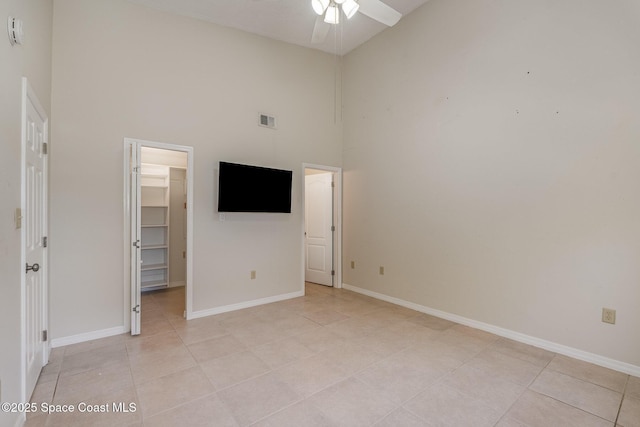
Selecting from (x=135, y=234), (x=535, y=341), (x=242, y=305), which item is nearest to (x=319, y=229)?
(x=242, y=305)

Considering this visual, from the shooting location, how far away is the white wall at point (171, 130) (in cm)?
301

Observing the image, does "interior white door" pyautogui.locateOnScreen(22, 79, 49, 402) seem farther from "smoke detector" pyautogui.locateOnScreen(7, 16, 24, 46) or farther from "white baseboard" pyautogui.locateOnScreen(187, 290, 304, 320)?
"white baseboard" pyautogui.locateOnScreen(187, 290, 304, 320)

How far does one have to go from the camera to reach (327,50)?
4938mm

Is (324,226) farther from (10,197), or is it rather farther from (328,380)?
(10,197)

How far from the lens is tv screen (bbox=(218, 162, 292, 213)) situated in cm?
379

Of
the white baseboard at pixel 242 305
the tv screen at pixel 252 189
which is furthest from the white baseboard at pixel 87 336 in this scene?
the tv screen at pixel 252 189

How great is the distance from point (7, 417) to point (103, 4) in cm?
372

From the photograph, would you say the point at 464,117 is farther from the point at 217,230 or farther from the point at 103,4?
the point at 103,4

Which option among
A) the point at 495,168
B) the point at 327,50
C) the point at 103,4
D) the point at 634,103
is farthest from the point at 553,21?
the point at 103,4

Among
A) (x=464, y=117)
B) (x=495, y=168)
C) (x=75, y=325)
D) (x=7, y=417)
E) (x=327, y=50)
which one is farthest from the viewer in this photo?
(x=327, y=50)

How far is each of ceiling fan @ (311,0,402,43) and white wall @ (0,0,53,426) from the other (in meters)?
2.01

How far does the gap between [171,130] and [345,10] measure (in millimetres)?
2357

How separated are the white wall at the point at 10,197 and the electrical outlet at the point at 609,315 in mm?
4197

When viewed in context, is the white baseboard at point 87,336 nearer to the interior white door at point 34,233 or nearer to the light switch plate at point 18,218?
the interior white door at point 34,233
